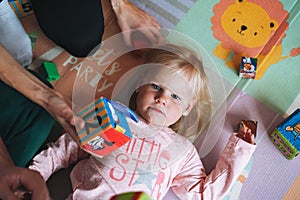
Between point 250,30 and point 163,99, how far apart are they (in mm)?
473

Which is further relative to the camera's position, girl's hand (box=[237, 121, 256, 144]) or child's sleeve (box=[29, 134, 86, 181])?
girl's hand (box=[237, 121, 256, 144])

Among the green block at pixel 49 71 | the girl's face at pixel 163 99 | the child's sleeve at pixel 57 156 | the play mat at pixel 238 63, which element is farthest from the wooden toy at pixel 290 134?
the green block at pixel 49 71

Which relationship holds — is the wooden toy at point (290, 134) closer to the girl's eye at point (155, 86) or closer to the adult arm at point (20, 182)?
the girl's eye at point (155, 86)

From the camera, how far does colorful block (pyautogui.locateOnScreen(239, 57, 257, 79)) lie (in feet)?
3.58

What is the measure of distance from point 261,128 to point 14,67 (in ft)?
2.37

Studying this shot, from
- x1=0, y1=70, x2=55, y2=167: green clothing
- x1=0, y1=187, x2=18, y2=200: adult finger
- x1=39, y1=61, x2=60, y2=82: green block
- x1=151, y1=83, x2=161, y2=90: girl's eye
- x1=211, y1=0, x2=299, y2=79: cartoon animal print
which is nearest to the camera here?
x1=0, y1=187, x2=18, y2=200: adult finger

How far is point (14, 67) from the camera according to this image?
878 mm

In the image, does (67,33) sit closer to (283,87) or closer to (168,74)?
(168,74)

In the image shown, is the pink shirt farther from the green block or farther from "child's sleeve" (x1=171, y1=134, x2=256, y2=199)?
the green block

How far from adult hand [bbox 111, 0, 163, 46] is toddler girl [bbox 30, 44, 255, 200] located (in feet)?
0.49

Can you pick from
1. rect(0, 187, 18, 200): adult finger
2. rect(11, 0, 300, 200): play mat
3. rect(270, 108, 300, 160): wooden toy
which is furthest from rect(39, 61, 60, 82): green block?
rect(270, 108, 300, 160): wooden toy

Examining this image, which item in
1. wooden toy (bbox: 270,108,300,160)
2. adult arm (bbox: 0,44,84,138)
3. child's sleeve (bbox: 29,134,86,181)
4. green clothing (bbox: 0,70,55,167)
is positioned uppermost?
wooden toy (bbox: 270,108,300,160)

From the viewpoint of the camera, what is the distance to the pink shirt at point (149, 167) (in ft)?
2.97

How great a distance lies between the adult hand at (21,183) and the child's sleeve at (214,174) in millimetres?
434
